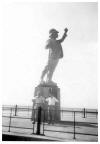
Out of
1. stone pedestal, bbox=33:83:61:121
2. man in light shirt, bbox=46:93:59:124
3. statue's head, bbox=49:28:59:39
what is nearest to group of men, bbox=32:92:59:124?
man in light shirt, bbox=46:93:59:124

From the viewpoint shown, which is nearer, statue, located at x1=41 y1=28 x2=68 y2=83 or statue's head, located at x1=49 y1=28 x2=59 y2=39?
statue's head, located at x1=49 y1=28 x2=59 y2=39

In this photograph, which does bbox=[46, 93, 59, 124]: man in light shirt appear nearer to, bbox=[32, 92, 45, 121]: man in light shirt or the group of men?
the group of men

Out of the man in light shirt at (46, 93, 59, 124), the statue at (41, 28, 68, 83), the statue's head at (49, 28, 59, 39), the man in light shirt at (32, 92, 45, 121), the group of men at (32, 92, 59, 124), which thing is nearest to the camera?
the man in light shirt at (46, 93, 59, 124)

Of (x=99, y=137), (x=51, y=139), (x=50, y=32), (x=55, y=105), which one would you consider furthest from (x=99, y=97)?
(x=50, y=32)

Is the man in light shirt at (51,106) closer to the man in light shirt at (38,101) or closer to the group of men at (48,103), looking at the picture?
the group of men at (48,103)

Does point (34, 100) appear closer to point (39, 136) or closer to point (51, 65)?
point (51, 65)

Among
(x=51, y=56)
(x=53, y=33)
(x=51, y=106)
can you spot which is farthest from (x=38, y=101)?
(x=53, y=33)

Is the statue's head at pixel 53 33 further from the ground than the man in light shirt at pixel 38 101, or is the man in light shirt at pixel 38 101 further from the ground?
the statue's head at pixel 53 33

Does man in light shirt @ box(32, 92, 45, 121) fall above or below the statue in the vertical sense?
below

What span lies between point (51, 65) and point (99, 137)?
452 cm

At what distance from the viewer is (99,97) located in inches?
239

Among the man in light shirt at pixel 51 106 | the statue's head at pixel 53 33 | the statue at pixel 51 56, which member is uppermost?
the statue's head at pixel 53 33

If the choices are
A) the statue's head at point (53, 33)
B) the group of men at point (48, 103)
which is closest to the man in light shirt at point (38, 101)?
the group of men at point (48, 103)

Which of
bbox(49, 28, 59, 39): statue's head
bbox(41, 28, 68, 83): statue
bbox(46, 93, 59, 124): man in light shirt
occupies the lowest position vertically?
bbox(46, 93, 59, 124): man in light shirt
